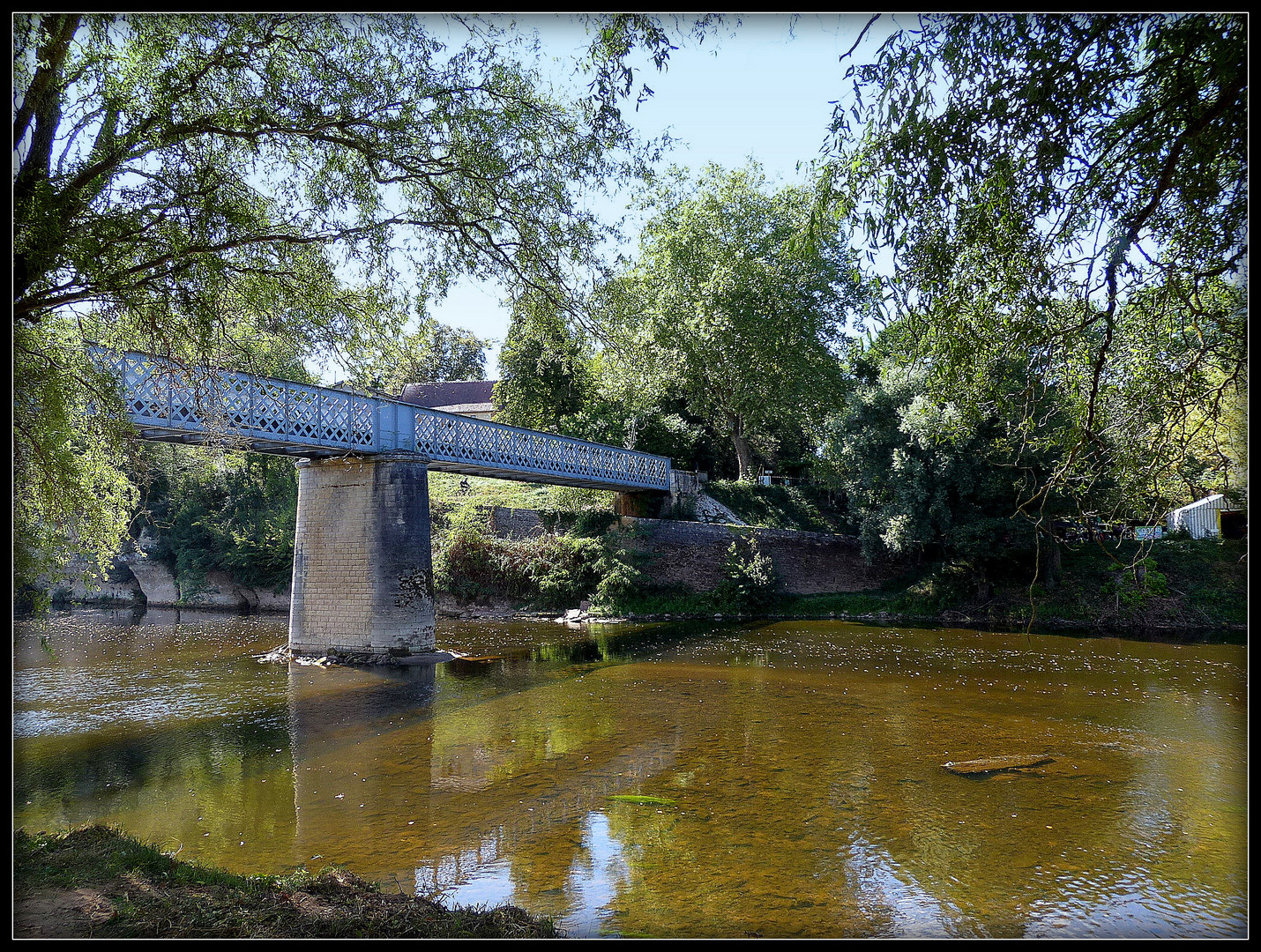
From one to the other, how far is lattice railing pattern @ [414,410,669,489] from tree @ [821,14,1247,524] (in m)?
13.4

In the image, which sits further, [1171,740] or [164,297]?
[1171,740]

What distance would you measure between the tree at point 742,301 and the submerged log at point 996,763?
20.2 m

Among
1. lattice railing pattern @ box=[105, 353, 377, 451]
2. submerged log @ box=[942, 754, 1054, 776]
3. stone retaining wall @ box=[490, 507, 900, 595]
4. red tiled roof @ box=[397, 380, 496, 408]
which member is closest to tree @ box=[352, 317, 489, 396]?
lattice railing pattern @ box=[105, 353, 377, 451]

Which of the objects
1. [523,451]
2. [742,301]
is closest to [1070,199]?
[523,451]

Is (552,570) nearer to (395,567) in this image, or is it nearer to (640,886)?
(395,567)

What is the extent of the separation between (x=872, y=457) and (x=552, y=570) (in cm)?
1113

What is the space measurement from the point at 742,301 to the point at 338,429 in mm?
18019

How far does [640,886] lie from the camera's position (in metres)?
5.37

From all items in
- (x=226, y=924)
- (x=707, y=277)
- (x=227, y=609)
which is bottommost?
(x=227, y=609)

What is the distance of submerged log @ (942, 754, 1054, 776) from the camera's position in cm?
838

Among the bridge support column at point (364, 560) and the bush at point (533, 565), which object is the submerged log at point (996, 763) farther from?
the bush at point (533, 565)

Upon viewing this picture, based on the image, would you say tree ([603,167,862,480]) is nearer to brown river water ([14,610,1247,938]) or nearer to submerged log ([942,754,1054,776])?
brown river water ([14,610,1247,938])

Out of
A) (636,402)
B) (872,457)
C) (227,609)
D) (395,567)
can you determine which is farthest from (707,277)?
(227,609)

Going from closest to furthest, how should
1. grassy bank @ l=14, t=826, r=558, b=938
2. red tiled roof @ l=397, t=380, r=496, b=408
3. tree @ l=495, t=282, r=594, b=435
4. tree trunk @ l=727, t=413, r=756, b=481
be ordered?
1. grassy bank @ l=14, t=826, r=558, b=938
2. tree @ l=495, t=282, r=594, b=435
3. tree trunk @ l=727, t=413, r=756, b=481
4. red tiled roof @ l=397, t=380, r=496, b=408
